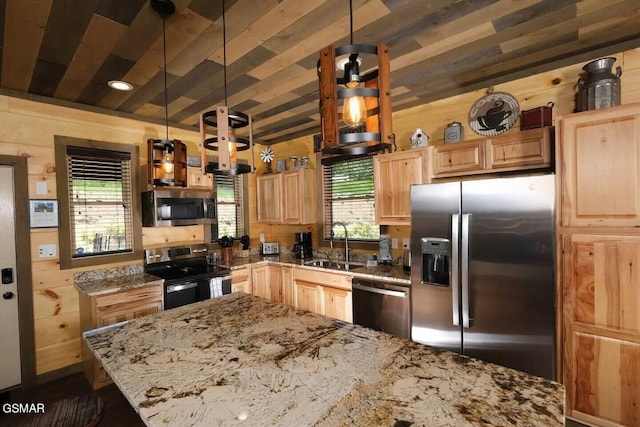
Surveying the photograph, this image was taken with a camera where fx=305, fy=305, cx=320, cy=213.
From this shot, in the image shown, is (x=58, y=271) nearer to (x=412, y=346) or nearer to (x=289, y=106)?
(x=289, y=106)

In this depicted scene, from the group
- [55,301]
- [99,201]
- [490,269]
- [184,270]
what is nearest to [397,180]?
[490,269]

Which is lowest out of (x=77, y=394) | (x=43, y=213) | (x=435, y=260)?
(x=77, y=394)

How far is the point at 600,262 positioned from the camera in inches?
75.4

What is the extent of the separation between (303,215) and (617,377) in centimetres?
→ 312

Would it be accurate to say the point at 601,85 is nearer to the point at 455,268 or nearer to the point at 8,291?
the point at 455,268

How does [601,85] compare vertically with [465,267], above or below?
above

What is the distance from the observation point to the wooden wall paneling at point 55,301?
2.75m

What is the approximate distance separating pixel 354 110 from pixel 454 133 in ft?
7.01

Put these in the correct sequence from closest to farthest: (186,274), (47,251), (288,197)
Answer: (47,251) → (186,274) → (288,197)

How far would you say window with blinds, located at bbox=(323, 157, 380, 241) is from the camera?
3658mm

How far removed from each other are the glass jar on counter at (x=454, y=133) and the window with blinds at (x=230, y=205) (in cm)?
281

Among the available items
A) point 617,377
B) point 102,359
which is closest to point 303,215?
point 102,359

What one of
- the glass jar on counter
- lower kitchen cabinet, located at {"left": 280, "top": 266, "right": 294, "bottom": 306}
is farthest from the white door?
the glass jar on counter

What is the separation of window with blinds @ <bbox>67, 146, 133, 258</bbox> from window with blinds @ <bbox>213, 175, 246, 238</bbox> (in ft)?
3.64
